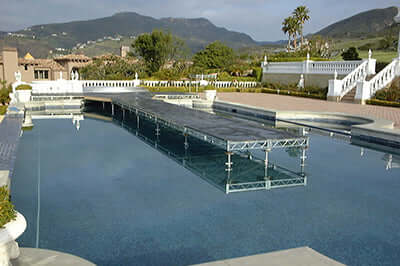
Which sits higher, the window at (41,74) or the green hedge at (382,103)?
the window at (41,74)

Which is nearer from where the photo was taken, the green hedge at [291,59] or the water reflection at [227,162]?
the water reflection at [227,162]

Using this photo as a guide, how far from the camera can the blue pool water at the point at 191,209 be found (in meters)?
5.67

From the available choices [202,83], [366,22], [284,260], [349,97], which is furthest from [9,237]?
[366,22]

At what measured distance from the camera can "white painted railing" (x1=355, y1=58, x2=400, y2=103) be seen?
22.0m

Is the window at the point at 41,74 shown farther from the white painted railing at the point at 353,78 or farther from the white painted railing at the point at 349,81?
the white painted railing at the point at 353,78

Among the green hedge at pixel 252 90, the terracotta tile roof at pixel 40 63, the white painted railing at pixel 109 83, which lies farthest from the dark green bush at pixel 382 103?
the terracotta tile roof at pixel 40 63

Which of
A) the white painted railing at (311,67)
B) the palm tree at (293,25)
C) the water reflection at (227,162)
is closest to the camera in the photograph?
the water reflection at (227,162)

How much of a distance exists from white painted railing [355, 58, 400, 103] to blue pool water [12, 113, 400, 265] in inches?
452

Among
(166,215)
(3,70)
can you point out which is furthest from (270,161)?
(3,70)

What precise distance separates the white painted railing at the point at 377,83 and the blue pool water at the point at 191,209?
11489mm

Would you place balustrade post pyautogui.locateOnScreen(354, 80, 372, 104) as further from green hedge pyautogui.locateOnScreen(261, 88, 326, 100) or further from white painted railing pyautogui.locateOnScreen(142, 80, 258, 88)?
white painted railing pyautogui.locateOnScreen(142, 80, 258, 88)

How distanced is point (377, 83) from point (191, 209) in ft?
63.6

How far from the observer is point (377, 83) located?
74.4ft

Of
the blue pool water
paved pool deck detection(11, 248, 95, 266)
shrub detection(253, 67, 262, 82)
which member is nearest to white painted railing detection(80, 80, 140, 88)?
shrub detection(253, 67, 262, 82)
